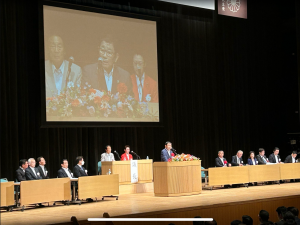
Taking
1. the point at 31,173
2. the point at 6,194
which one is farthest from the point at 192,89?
the point at 6,194

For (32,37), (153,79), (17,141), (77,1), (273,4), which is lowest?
(17,141)

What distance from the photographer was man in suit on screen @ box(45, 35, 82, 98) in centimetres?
1052

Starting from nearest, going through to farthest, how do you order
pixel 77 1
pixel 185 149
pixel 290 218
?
pixel 290 218, pixel 77 1, pixel 185 149

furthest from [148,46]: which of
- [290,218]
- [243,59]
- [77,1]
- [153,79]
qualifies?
[290,218]

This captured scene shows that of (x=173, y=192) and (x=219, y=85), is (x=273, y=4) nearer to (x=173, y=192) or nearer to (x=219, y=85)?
(x=219, y=85)

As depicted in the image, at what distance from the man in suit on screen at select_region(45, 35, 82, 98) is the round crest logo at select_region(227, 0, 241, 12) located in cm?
441

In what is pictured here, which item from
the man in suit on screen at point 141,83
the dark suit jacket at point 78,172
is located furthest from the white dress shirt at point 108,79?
the dark suit jacket at point 78,172

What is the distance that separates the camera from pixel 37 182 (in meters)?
8.32

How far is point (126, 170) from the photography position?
1055 centimetres

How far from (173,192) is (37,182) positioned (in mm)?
2760

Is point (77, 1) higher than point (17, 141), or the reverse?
point (77, 1)

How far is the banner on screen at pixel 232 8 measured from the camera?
11648 millimetres

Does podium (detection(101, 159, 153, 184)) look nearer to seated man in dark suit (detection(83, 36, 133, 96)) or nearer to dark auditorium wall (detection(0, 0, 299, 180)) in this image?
dark auditorium wall (detection(0, 0, 299, 180))

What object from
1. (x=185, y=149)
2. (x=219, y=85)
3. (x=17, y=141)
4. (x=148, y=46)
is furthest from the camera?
(x=219, y=85)
